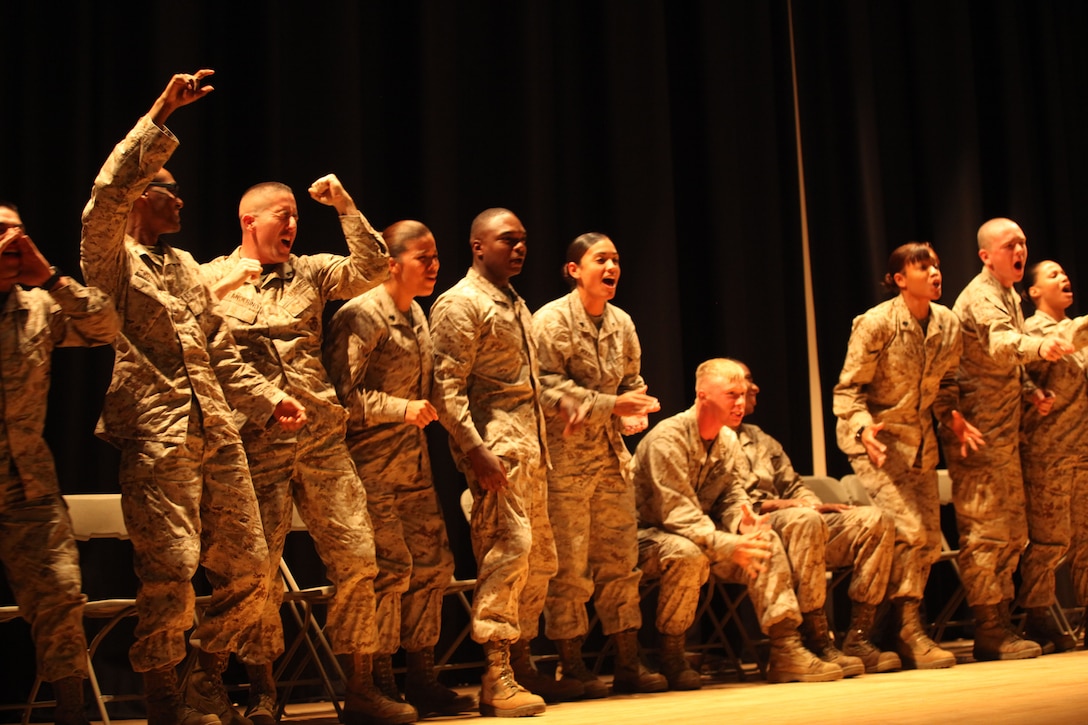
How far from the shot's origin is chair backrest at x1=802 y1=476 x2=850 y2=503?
664 centimetres

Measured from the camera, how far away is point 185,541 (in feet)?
12.6

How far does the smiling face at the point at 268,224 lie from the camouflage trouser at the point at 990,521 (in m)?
3.51

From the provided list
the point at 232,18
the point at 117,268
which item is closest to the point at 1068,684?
the point at 117,268

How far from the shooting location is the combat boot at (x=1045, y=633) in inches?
249

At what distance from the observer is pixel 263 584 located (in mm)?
4070

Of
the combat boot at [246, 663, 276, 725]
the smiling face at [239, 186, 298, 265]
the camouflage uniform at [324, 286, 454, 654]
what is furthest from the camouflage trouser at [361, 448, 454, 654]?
the smiling face at [239, 186, 298, 265]

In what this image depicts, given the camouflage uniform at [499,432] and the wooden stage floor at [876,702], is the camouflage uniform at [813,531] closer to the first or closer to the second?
the wooden stage floor at [876,702]

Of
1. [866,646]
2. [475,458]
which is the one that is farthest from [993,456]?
[475,458]

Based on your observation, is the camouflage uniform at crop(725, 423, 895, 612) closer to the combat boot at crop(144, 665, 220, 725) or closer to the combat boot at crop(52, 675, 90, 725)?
the combat boot at crop(144, 665, 220, 725)

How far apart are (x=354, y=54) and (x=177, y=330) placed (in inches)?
101

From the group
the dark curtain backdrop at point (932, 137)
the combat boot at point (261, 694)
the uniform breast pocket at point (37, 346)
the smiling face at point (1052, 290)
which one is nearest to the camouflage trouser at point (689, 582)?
the combat boot at point (261, 694)

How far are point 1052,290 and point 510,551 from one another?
142 inches

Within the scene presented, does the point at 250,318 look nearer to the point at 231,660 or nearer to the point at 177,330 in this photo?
the point at 177,330

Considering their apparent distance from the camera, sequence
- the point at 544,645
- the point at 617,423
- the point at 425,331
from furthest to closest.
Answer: the point at 544,645
the point at 617,423
the point at 425,331
